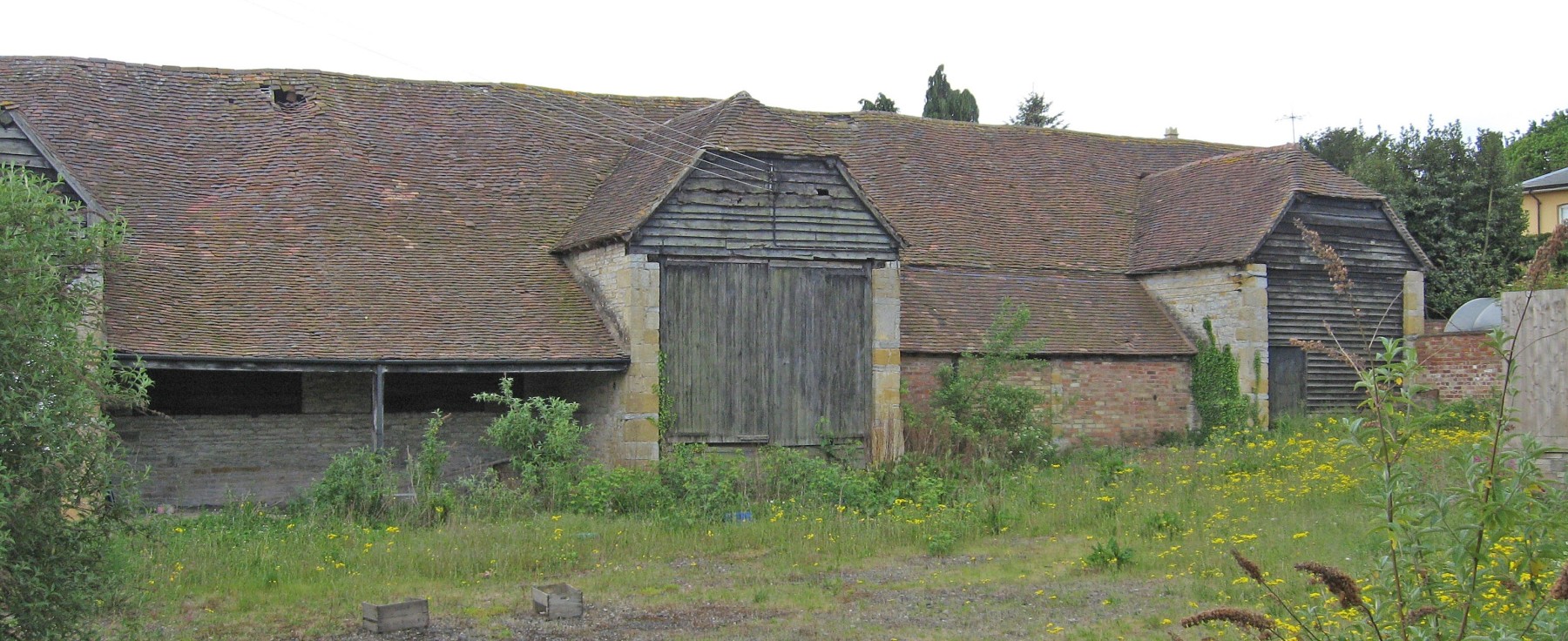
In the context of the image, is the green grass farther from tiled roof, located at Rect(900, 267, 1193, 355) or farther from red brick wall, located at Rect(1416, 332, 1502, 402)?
red brick wall, located at Rect(1416, 332, 1502, 402)

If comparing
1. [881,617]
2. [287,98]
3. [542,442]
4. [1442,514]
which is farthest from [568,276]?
[1442,514]

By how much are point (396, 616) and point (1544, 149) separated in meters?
60.5

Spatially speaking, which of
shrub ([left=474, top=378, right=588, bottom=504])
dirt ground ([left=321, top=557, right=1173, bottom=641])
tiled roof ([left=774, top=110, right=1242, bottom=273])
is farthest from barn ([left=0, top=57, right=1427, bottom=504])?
dirt ground ([left=321, top=557, right=1173, bottom=641])

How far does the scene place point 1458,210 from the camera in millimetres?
33781

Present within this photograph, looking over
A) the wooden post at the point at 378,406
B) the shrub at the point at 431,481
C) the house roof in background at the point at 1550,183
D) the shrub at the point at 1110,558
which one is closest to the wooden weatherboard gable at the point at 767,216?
the wooden post at the point at 378,406

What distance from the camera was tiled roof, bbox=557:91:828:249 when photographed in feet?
62.8

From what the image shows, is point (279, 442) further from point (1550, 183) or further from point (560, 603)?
point (1550, 183)

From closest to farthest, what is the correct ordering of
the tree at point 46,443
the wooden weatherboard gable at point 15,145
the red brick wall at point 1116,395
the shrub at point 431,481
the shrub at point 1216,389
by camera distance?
1. the tree at point 46,443
2. the shrub at point 431,481
3. the wooden weatherboard gable at point 15,145
4. the red brick wall at point 1116,395
5. the shrub at point 1216,389

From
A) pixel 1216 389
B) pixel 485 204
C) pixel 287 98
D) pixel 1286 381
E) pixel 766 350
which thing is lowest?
pixel 1216 389

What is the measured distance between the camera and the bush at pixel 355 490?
51.9 feet

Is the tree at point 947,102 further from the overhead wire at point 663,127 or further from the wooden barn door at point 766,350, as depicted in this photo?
the wooden barn door at point 766,350

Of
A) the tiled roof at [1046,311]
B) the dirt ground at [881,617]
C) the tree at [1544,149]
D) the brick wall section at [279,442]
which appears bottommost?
the dirt ground at [881,617]

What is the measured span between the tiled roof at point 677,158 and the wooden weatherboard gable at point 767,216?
0.46 feet

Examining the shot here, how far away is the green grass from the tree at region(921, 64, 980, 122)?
23.6 metres
